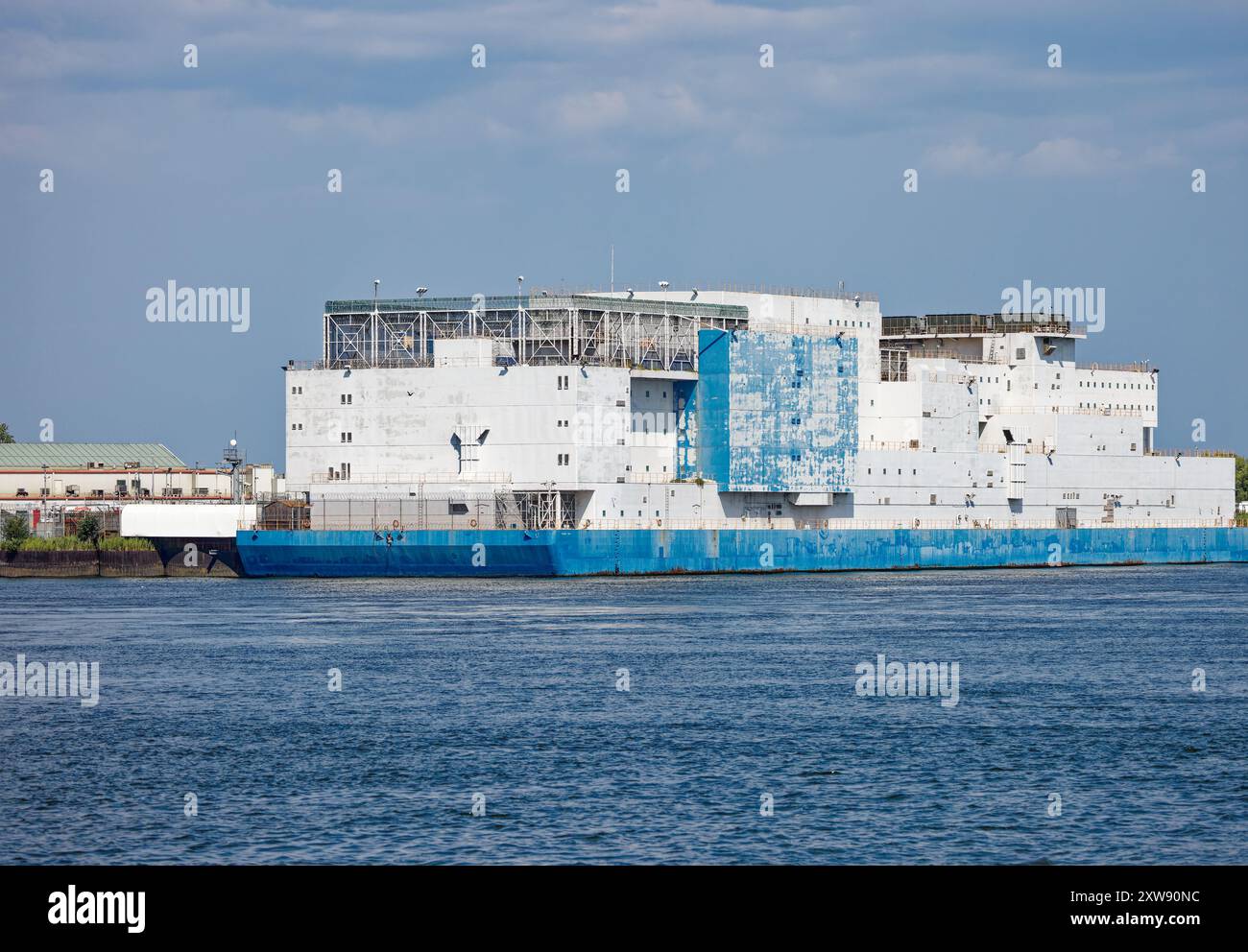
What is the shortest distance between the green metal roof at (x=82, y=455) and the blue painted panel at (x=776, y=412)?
153 ft

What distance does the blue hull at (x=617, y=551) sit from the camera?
84375mm

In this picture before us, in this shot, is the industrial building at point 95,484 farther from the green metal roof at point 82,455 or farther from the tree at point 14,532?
the tree at point 14,532

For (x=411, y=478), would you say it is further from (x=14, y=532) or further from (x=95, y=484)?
(x=95, y=484)

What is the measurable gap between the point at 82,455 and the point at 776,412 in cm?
5423

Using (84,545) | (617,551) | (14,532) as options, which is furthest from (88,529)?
(617,551)

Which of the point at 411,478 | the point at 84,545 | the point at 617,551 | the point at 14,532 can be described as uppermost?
the point at 411,478

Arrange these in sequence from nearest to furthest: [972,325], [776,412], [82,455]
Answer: [776,412] < [972,325] < [82,455]

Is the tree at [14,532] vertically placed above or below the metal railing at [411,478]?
below

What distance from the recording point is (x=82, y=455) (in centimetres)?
12500

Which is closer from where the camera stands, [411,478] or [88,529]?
[411,478]

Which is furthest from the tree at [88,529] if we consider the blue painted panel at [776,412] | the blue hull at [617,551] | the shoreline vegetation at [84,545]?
the blue painted panel at [776,412]

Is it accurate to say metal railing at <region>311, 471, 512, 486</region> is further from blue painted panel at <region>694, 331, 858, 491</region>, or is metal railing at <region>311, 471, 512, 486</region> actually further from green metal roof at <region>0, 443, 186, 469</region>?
green metal roof at <region>0, 443, 186, 469</region>

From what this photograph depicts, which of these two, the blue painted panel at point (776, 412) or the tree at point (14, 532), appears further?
the tree at point (14, 532)

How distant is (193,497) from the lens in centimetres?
10781
